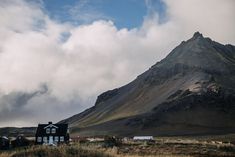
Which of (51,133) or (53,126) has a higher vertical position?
(53,126)

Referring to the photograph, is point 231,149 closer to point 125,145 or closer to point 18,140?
point 125,145

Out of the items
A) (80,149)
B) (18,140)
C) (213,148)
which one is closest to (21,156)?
(80,149)

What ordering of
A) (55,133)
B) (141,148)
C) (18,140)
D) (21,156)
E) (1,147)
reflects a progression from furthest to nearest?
(55,133), (18,140), (1,147), (141,148), (21,156)

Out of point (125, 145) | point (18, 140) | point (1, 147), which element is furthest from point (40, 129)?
point (125, 145)

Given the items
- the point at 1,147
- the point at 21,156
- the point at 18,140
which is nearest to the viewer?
the point at 21,156

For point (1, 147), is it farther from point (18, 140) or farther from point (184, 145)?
point (184, 145)

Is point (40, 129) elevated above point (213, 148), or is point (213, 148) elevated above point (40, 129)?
point (40, 129)

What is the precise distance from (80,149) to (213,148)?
51200 mm

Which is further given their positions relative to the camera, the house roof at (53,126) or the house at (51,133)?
the house roof at (53,126)

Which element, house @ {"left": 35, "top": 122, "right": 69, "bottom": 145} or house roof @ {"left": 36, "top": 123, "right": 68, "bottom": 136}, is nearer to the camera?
house @ {"left": 35, "top": 122, "right": 69, "bottom": 145}

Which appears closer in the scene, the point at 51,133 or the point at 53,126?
the point at 51,133

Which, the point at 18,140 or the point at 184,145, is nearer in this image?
the point at 184,145

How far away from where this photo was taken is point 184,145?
8425 cm

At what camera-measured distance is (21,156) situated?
31000 millimetres
